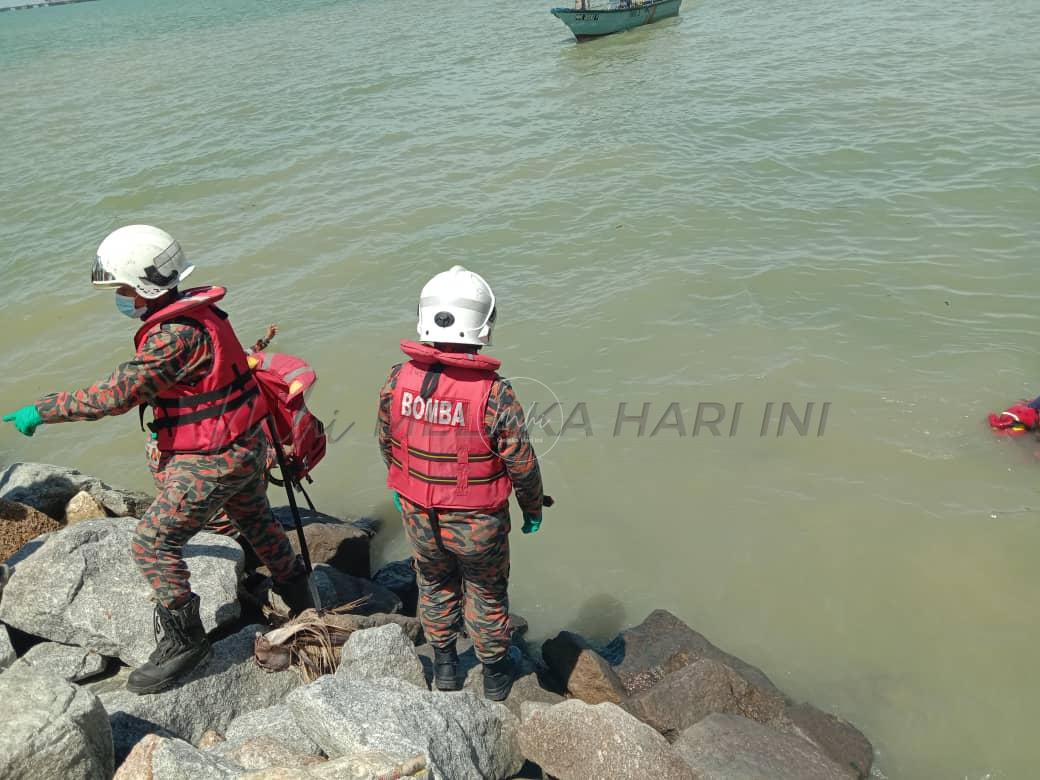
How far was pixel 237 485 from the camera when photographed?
13.9ft

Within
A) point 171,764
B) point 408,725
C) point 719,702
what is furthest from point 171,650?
point 719,702

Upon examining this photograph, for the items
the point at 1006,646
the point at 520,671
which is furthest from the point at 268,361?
the point at 1006,646

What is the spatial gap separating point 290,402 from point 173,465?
70cm

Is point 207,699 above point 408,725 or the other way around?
the other way around

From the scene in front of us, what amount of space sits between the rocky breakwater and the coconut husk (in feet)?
0.22

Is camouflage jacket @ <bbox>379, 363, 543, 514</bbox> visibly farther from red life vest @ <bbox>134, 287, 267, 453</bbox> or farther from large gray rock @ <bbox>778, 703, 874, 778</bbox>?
→ large gray rock @ <bbox>778, 703, 874, 778</bbox>

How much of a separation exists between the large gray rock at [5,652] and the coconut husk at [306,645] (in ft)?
3.95

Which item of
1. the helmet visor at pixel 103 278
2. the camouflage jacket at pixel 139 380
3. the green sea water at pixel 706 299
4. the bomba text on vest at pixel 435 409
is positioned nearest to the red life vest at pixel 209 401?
the camouflage jacket at pixel 139 380

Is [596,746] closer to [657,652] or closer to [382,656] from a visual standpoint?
[382,656]

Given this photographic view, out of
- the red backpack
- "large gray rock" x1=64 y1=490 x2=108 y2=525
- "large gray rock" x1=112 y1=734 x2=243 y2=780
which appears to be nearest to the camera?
"large gray rock" x1=112 y1=734 x2=243 y2=780

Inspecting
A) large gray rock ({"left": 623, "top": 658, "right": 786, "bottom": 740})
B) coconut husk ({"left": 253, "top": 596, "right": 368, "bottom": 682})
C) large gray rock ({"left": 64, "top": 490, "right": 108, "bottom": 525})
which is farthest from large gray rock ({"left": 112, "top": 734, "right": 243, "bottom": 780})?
large gray rock ({"left": 64, "top": 490, "right": 108, "bottom": 525})

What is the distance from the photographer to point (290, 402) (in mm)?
4543

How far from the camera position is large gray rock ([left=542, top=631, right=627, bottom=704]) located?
4609mm

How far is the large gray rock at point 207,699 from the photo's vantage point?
388cm
